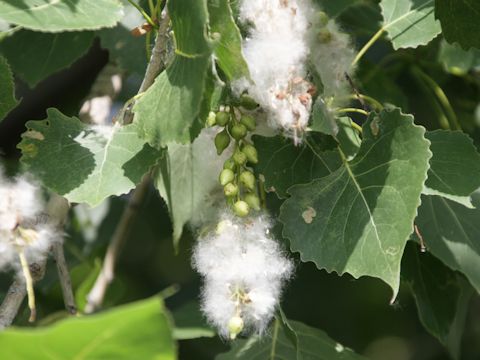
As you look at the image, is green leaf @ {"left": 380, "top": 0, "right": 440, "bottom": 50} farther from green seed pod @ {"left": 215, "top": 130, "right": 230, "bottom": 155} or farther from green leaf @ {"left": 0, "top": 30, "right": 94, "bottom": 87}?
green leaf @ {"left": 0, "top": 30, "right": 94, "bottom": 87}

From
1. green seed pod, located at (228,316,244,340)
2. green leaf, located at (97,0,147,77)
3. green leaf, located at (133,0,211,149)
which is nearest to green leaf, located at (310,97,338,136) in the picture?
green leaf, located at (133,0,211,149)

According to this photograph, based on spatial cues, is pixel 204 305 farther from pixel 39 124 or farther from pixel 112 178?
pixel 39 124

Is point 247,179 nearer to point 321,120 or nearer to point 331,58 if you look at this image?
point 321,120

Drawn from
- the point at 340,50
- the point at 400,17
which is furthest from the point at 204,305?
the point at 400,17

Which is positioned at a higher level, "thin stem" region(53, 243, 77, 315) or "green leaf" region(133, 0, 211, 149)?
"green leaf" region(133, 0, 211, 149)

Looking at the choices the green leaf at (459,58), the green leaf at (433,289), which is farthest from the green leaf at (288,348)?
the green leaf at (459,58)

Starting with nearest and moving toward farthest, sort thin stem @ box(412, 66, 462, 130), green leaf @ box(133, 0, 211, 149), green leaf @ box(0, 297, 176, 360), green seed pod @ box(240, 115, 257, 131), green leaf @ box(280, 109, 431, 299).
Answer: green leaf @ box(0, 297, 176, 360)
green leaf @ box(133, 0, 211, 149)
green leaf @ box(280, 109, 431, 299)
green seed pod @ box(240, 115, 257, 131)
thin stem @ box(412, 66, 462, 130)

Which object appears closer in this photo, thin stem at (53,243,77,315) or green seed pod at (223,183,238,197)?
green seed pod at (223,183,238,197)
